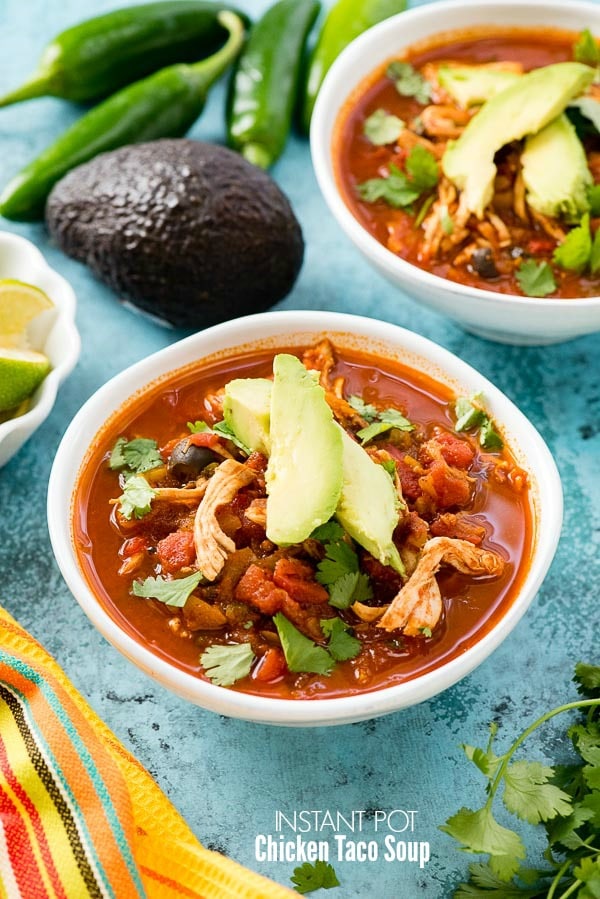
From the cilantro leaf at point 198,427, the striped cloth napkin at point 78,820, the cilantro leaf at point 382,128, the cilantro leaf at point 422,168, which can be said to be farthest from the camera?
the cilantro leaf at point 382,128

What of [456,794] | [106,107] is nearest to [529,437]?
[456,794]

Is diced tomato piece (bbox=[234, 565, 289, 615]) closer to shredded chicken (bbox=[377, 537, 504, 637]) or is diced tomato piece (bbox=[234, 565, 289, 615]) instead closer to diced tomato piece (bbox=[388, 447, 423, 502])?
shredded chicken (bbox=[377, 537, 504, 637])

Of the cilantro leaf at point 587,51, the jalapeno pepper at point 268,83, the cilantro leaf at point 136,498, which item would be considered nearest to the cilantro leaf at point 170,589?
the cilantro leaf at point 136,498

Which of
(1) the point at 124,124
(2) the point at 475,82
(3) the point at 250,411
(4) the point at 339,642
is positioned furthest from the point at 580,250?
(1) the point at 124,124

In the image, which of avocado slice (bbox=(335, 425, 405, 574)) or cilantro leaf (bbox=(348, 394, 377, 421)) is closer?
avocado slice (bbox=(335, 425, 405, 574))

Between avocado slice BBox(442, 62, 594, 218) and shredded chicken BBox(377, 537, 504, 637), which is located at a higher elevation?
avocado slice BBox(442, 62, 594, 218)

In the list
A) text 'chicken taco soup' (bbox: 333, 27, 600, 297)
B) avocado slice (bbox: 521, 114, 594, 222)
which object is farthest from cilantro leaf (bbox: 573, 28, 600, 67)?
avocado slice (bbox: 521, 114, 594, 222)

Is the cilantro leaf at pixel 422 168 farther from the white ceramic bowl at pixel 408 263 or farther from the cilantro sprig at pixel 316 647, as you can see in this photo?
the cilantro sprig at pixel 316 647
